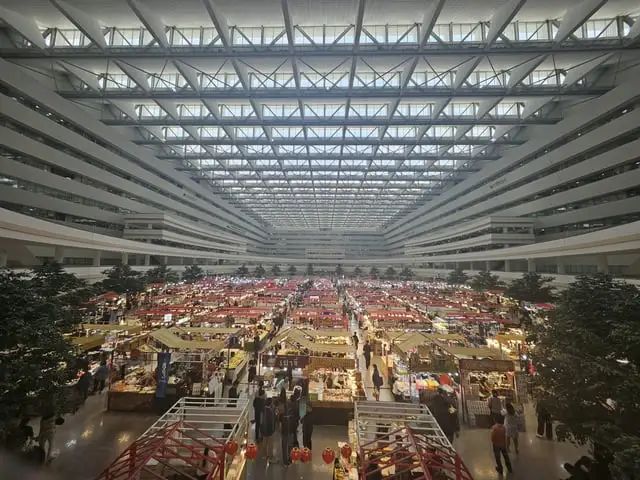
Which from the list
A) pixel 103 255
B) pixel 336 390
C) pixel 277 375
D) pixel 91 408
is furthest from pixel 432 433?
pixel 103 255

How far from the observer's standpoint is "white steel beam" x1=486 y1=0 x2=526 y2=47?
12.2m

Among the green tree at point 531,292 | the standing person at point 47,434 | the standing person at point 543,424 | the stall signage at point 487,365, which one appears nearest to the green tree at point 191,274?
the green tree at point 531,292

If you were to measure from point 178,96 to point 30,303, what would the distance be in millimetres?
16082

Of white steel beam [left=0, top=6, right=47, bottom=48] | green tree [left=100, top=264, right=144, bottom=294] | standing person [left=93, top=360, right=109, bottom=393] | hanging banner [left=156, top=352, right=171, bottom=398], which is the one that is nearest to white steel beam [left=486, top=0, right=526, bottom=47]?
hanging banner [left=156, top=352, right=171, bottom=398]

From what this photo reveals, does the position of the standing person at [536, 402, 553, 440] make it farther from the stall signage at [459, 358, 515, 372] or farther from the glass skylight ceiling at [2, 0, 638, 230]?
the glass skylight ceiling at [2, 0, 638, 230]

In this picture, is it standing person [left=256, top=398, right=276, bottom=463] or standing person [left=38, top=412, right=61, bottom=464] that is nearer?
standing person [left=38, top=412, right=61, bottom=464]

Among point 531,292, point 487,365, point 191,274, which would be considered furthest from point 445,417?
point 191,274

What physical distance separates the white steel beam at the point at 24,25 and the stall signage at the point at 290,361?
19.5 m

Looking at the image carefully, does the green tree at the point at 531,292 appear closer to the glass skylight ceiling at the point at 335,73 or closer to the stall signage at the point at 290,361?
the glass skylight ceiling at the point at 335,73

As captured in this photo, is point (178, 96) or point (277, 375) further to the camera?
point (178, 96)

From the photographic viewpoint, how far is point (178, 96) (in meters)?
19.2

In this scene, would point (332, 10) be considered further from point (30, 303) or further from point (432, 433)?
point (432, 433)

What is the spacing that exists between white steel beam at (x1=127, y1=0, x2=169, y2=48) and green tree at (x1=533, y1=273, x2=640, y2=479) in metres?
17.6

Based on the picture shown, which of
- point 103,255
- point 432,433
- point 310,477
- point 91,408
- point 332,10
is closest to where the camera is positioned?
point 432,433
